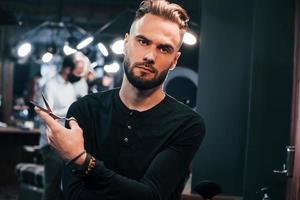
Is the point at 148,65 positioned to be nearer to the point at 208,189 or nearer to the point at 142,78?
the point at 142,78

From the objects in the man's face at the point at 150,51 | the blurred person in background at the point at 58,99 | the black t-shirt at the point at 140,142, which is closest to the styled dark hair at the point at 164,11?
the man's face at the point at 150,51

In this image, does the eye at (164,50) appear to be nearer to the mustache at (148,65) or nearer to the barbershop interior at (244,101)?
the mustache at (148,65)

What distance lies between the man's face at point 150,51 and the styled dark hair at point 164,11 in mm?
17

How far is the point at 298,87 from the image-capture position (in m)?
3.38

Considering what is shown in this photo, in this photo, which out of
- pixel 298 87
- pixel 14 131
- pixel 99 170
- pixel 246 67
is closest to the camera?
pixel 99 170

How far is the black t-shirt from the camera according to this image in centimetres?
186

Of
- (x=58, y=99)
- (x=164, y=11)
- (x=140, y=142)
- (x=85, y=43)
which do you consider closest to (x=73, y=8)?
(x=85, y=43)

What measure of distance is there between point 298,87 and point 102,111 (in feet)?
5.70

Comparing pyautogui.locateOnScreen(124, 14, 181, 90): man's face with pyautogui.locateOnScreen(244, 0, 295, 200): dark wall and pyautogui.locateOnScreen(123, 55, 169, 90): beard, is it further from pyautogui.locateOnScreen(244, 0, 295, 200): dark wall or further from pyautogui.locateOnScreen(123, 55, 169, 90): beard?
pyautogui.locateOnScreen(244, 0, 295, 200): dark wall

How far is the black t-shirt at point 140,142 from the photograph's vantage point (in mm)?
1863

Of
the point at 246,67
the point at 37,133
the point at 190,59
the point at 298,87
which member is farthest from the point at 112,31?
the point at 298,87

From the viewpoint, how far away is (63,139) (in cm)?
171

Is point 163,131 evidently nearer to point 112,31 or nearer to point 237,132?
point 237,132

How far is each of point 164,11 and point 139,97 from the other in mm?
312
